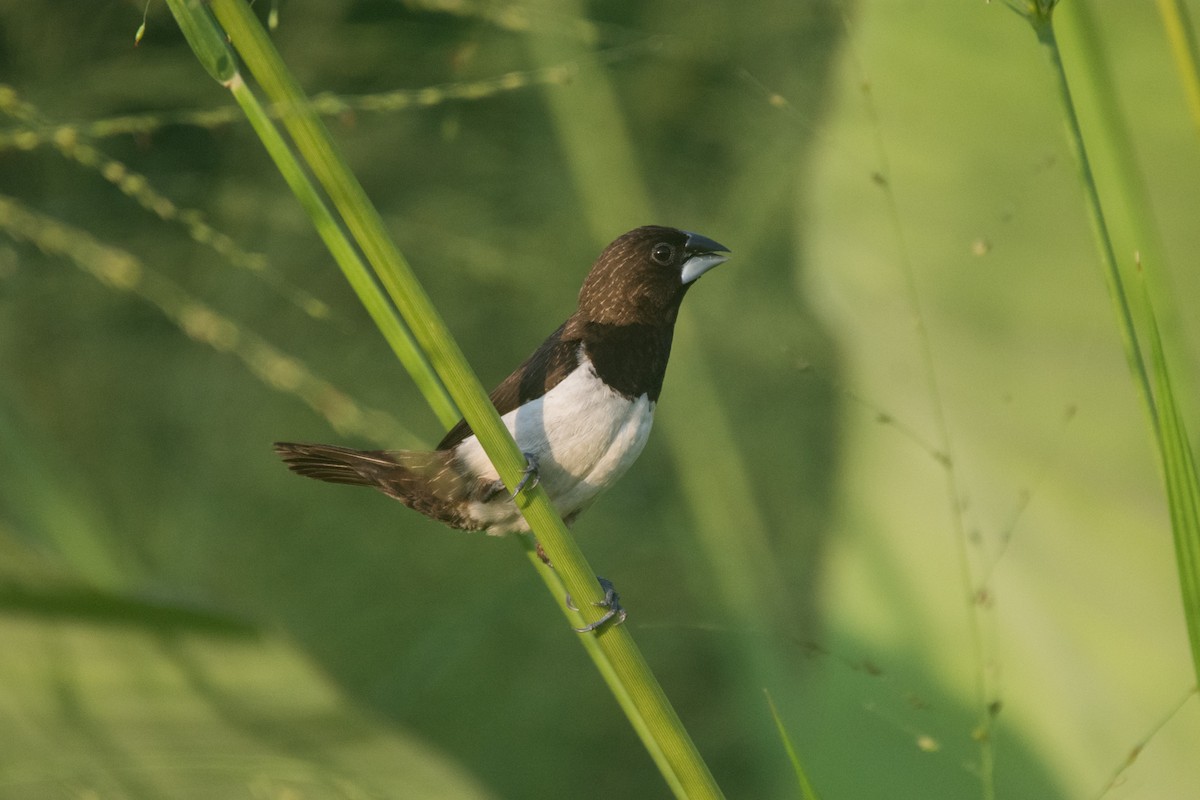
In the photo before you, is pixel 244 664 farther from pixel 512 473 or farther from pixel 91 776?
pixel 512 473

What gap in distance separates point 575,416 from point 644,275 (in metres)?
0.29

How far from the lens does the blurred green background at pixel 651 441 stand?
192 centimetres

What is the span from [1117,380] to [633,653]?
3.94 feet

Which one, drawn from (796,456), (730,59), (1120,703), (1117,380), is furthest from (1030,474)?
(730,59)

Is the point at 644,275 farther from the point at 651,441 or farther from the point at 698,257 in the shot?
the point at 651,441

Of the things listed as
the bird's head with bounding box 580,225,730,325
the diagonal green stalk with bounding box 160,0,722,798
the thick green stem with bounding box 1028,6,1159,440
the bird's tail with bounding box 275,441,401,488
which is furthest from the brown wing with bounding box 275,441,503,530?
the thick green stem with bounding box 1028,6,1159,440

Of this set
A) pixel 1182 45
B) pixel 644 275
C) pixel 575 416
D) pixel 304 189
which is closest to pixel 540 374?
pixel 575 416

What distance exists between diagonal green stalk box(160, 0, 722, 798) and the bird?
56cm

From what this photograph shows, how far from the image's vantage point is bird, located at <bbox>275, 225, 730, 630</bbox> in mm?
1694

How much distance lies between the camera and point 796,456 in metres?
2.64

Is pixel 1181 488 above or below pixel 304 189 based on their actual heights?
below

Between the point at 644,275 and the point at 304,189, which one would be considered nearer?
the point at 304,189

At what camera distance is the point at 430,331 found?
95cm

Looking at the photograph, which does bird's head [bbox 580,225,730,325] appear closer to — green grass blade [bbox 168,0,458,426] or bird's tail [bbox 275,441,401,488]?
bird's tail [bbox 275,441,401,488]
